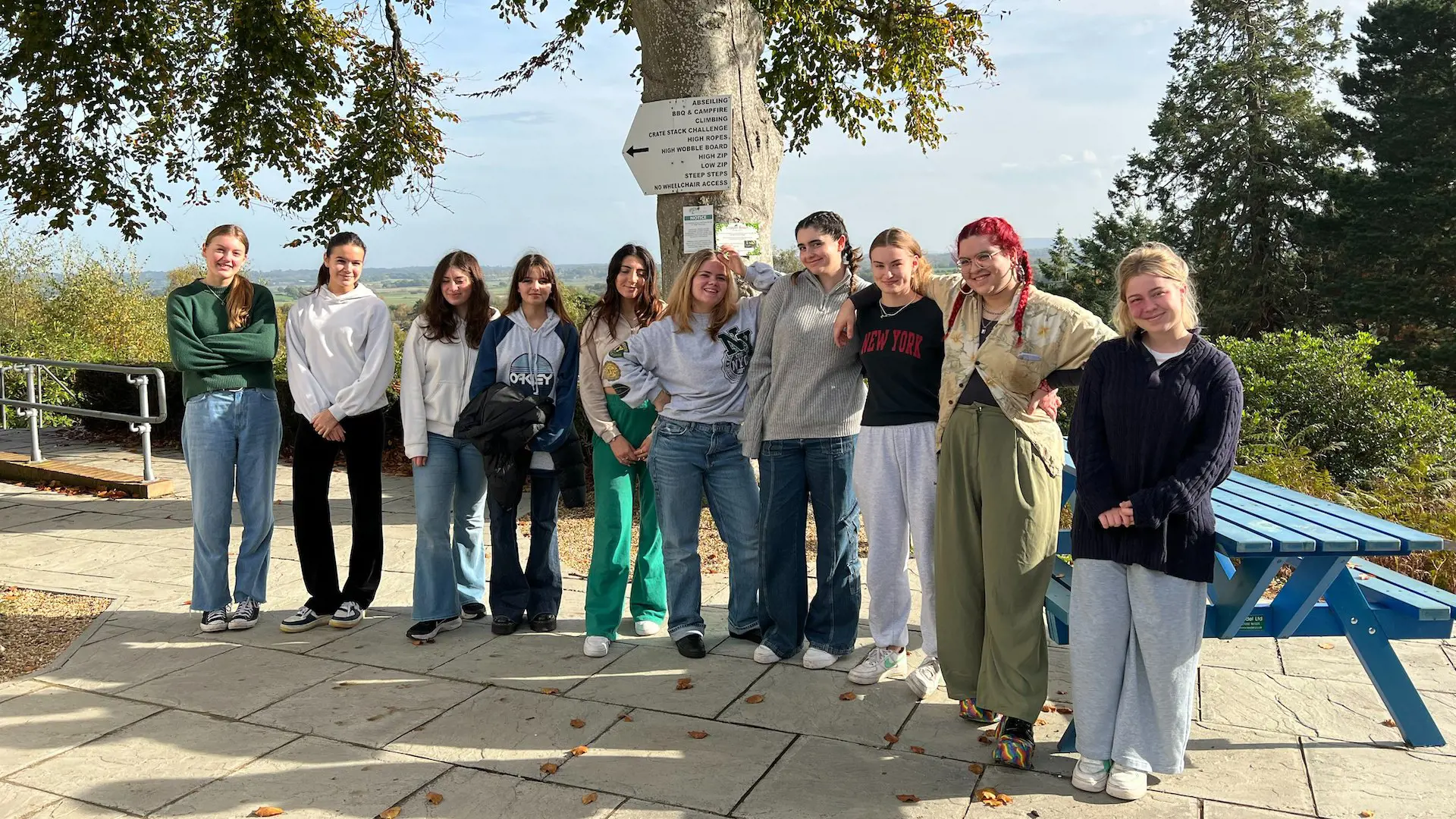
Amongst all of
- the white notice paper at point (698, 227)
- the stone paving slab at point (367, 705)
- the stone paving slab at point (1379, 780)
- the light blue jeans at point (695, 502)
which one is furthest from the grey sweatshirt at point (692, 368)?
the stone paving slab at point (1379, 780)

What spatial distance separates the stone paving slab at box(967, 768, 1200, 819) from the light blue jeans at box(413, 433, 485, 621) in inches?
109

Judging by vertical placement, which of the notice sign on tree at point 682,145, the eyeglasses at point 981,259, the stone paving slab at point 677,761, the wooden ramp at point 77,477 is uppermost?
the notice sign on tree at point 682,145

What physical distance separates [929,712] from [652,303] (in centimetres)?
219

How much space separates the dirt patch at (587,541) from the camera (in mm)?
6676

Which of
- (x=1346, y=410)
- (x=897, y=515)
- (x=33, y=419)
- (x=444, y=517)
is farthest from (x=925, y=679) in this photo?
(x=33, y=419)

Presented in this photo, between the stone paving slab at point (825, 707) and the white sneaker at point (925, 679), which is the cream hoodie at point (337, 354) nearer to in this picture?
the stone paving slab at point (825, 707)

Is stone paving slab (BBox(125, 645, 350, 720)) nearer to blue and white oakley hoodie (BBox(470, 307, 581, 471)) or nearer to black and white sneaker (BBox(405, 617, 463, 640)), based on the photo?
black and white sneaker (BBox(405, 617, 463, 640))

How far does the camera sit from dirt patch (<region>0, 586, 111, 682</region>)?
16.1 feet

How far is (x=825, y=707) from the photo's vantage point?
4.20m

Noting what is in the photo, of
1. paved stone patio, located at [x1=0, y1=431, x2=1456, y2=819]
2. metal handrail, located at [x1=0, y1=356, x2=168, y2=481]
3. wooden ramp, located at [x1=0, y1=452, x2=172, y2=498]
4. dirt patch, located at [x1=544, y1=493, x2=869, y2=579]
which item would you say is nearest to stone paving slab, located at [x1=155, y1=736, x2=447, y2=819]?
paved stone patio, located at [x1=0, y1=431, x2=1456, y2=819]

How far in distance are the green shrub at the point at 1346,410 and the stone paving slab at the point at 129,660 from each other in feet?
23.4

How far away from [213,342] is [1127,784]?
438 cm

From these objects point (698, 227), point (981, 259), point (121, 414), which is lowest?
point (121, 414)

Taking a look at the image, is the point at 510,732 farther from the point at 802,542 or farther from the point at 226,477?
the point at 226,477
